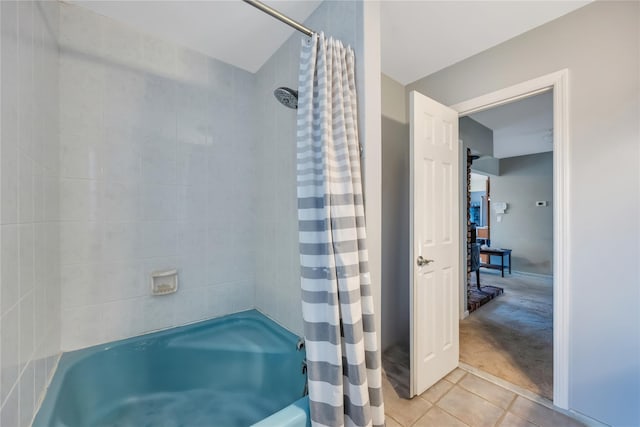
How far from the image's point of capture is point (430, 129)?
1717mm

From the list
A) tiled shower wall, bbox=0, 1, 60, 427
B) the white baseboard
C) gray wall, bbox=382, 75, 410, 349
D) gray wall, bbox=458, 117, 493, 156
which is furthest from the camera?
the white baseboard

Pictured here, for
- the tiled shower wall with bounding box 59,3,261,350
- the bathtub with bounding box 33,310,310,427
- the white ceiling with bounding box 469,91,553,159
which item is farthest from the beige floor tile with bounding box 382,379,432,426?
the white ceiling with bounding box 469,91,553,159

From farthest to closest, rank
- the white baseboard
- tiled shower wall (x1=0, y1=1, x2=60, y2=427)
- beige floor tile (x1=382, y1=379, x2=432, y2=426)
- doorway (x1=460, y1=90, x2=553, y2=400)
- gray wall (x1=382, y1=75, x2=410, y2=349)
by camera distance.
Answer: the white baseboard
gray wall (x1=382, y1=75, x2=410, y2=349)
doorway (x1=460, y1=90, x2=553, y2=400)
beige floor tile (x1=382, y1=379, x2=432, y2=426)
tiled shower wall (x1=0, y1=1, x2=60, y2=427)

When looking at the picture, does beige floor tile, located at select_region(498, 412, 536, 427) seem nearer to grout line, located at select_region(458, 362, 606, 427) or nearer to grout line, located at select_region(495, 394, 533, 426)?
grout line, located at select_region(495, 394, 533, 426)

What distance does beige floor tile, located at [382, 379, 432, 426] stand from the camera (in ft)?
4.68

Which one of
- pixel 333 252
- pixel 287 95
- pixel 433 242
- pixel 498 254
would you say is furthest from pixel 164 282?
pixel 498 254

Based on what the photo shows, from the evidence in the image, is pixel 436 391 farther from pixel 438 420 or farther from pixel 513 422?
pixel 513 422

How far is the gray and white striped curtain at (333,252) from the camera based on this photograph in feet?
3.07

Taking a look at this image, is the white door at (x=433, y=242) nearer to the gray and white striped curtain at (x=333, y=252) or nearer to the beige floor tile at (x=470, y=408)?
the beige floor tile at (x=470, y=408)

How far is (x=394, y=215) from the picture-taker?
2213mm

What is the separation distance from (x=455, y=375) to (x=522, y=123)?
312 cm

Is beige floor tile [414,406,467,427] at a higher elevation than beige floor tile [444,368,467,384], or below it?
higher

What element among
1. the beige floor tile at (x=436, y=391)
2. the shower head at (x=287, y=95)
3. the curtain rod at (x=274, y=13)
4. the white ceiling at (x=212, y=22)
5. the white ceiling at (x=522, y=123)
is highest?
the white ceiling at (x=522, y=123)

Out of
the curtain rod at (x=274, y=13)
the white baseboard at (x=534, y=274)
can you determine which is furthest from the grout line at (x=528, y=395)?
the white baseboard at (x=534, y=274)
